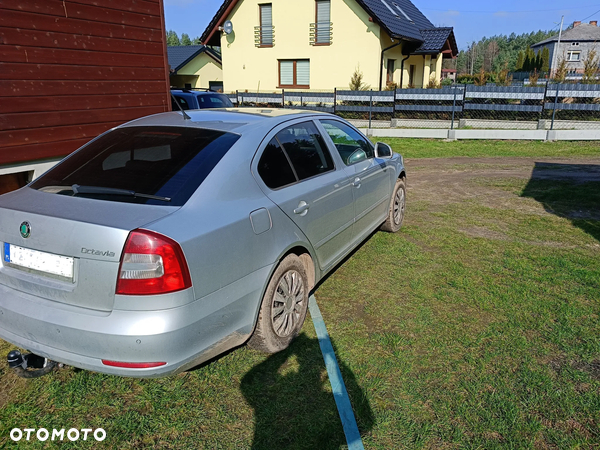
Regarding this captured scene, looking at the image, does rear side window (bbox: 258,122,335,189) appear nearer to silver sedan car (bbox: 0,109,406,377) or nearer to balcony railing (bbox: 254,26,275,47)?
silver sedan car (bbox: 0,109,406,377)

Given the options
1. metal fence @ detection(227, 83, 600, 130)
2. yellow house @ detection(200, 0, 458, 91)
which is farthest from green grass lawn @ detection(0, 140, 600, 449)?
yellow house @ detection(200, 0, 458, 91)

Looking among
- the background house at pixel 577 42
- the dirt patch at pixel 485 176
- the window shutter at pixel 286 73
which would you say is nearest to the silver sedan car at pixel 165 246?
the dirt patch at pixel 485 176

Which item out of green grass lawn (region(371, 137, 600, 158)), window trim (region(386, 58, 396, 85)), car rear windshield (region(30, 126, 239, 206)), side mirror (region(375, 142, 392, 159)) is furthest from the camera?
window trim (region(386, 58, 396, 85))

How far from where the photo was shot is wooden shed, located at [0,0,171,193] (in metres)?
5.23

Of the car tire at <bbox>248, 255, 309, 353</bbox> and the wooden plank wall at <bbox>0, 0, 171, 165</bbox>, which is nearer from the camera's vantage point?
the car tire at <bbox>248, 255, 309, 353</bbox>

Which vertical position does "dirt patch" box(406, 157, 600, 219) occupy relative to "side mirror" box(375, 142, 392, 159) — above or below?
below

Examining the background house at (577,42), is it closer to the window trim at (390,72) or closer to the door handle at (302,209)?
the window trim at (390,72)

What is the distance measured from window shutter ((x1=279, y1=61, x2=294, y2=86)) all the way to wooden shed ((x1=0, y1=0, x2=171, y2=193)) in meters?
19.8

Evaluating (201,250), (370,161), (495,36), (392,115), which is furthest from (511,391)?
(495,36)

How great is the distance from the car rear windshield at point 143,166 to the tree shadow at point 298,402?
1317 mm

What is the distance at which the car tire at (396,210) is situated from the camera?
579 centimetres

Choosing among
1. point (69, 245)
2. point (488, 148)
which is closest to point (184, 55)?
point (488, 148)

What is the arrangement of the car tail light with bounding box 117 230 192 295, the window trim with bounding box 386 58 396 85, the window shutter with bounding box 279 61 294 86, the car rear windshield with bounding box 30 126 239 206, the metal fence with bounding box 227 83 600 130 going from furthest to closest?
the window shutter with bounding box 279 61 294 86
the window trim with bounding box 386 58 396 85
the metal fence with bounding box 227 83 600 130
the car rear windshield with bounding box 30 126 239 206
the car tail light with bounding box 117 230 192 295

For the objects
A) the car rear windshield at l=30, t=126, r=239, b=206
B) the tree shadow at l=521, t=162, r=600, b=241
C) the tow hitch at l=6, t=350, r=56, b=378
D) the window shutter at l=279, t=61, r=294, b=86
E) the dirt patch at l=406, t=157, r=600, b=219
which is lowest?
the dirt patch at l=406, t=157, r=600, b=219
